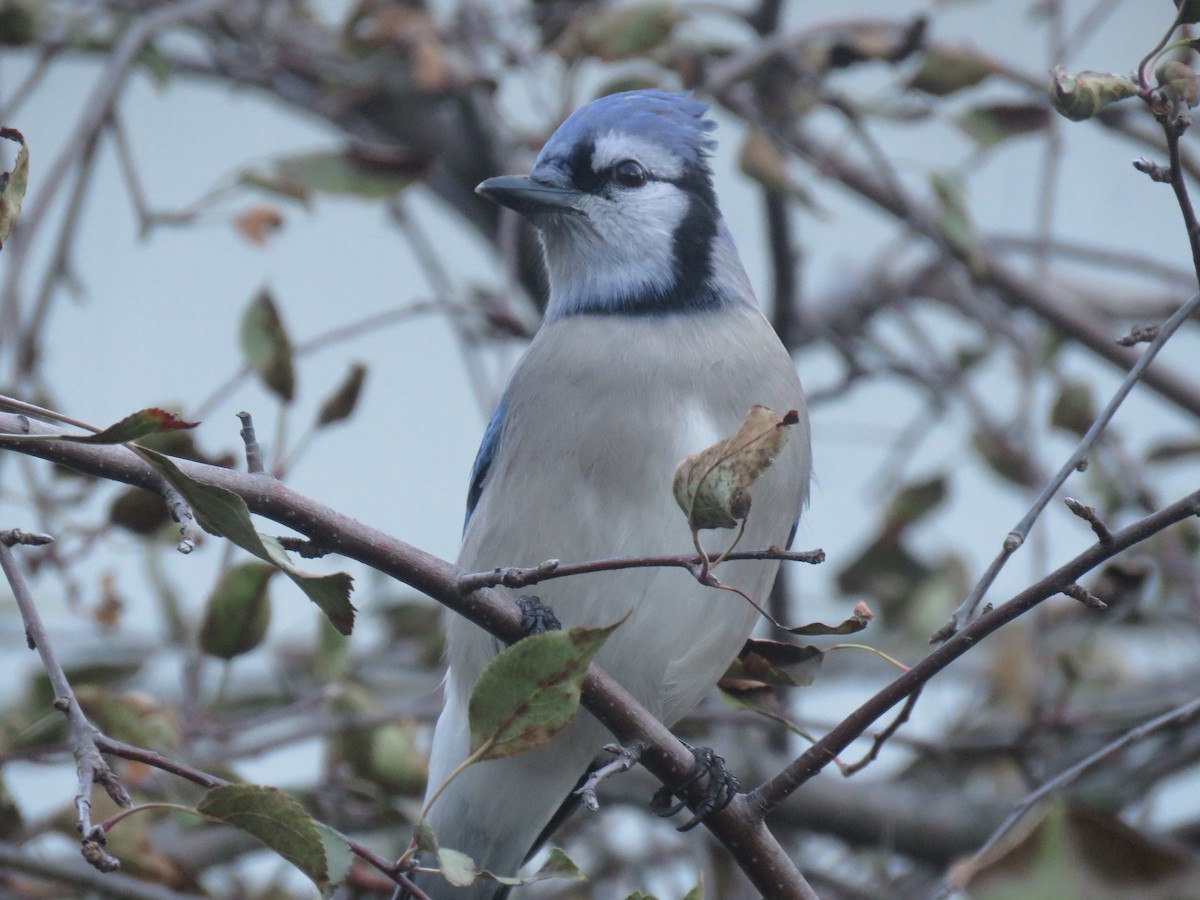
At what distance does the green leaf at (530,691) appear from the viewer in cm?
116

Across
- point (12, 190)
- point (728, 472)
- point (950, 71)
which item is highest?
point (950, 71)

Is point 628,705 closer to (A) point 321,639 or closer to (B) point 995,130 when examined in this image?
(A) point 321,639

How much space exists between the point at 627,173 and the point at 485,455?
56 centimetres

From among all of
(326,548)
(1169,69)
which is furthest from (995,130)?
(326,548)

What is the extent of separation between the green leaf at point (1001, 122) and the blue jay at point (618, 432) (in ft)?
1.80

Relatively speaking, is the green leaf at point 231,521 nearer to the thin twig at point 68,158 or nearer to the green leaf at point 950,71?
the thin twig at point 68,158

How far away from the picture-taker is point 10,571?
1229 mm

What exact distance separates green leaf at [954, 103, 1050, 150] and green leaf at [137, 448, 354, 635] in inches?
74.8

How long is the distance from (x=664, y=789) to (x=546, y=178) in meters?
1.11

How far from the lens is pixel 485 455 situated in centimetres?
237

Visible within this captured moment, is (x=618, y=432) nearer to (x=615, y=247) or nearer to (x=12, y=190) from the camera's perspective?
(x=615, y=247)

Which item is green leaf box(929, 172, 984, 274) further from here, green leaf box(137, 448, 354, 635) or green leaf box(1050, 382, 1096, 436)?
green leaf box(137, 448, 354, 635)

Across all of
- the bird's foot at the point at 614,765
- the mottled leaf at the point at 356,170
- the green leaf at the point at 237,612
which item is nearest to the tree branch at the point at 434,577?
the bird's foot at the point at 614,765

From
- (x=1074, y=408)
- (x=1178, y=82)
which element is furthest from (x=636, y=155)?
(x=1178, y=82)
